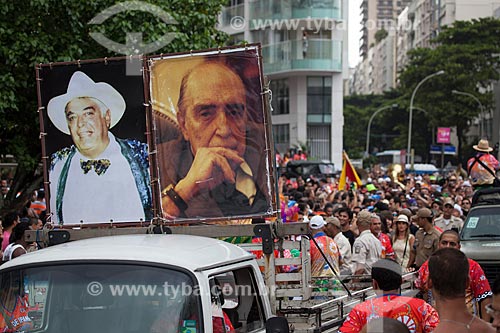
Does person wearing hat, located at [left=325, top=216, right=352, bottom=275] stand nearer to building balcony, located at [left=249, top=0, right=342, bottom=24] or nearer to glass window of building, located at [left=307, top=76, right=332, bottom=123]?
building balcony, located at [left=249, top=0, right=342, bottom=24]

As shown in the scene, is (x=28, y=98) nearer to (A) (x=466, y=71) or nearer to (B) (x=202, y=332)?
(B) (x=202, y=332)

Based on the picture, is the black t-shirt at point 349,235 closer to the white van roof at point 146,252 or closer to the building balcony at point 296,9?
the white van roof at point 146,252

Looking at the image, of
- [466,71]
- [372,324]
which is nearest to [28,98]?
[372,324]

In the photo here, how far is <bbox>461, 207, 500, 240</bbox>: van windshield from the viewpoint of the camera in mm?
A: 13383

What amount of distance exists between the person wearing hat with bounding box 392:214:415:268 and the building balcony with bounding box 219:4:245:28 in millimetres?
40323

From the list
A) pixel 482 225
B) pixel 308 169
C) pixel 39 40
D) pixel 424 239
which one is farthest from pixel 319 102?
pixel 424 239

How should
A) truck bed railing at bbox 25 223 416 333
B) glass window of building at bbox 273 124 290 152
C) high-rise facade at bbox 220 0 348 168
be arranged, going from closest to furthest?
1. truck bed railing at bbox 25 223 416 333
2. high-rise facade at bbox 220 0 348 168
3. glass window of building at bbox 273 124 290 152

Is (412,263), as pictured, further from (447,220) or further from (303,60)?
(303,60)

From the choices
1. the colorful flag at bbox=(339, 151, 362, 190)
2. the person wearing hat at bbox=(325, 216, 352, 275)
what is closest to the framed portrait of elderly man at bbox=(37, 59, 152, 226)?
the person wearing hat at bbox=(325, 216, 352, 275)

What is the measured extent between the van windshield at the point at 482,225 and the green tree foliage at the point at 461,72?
177ft

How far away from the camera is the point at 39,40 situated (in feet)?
50.4

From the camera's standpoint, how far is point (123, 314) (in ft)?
16.5
